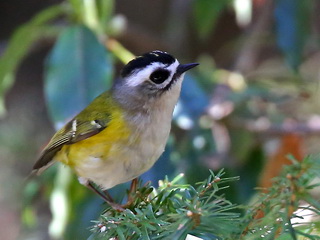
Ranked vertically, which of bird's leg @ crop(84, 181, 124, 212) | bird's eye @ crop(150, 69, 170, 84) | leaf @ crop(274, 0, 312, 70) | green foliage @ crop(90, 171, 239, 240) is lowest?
green foliage @ crop(90, 171, 239, 240)

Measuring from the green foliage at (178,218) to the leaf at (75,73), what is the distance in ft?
2.48

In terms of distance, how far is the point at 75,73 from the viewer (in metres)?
1.86

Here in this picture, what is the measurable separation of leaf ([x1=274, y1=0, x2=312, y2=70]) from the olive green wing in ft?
2.53

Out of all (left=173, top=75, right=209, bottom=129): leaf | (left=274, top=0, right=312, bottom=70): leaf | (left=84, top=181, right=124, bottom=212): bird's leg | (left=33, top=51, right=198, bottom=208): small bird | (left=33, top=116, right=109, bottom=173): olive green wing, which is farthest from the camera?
(left=274, top=0, right=312, bottom=70): leaf

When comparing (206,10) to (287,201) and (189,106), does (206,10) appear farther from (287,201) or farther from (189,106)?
(287,201)

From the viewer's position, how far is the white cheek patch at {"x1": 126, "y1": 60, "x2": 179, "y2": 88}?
1468 millimetres

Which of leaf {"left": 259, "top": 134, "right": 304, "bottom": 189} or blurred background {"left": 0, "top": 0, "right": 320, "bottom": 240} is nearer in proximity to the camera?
blurred background {"left": 0, "top": 0, "right": 320, "bottom": 240}

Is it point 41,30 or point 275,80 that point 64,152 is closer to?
point 41,30

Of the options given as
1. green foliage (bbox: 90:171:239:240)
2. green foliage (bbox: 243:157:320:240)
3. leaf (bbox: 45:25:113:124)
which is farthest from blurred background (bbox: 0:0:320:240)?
green foliage (bbox: 243:157:320:240)

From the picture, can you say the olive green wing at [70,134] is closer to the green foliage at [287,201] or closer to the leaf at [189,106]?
the leaf at [189,106]

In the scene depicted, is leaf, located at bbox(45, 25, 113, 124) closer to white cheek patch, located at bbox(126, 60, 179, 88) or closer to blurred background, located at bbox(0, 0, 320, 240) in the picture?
blurred background, located at bbox(0, 0, 320, 240)

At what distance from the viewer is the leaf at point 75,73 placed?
1.79 metres

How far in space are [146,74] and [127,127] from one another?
143 mm

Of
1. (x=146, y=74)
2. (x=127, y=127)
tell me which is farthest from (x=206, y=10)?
(x=127, y=127)
